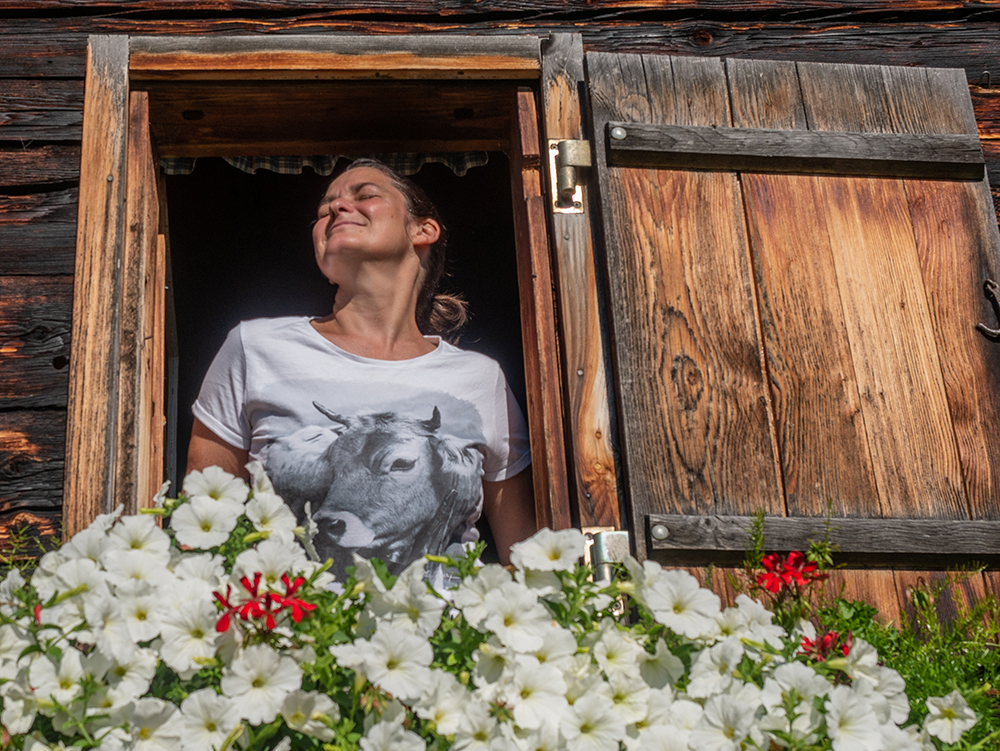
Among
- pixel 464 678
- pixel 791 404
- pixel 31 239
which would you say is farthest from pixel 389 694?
pixel 31 239

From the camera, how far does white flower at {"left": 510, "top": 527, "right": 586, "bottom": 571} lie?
142cm

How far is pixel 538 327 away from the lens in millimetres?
2430

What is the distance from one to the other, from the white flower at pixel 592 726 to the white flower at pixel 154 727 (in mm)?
494

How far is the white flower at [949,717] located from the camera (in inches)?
56.7

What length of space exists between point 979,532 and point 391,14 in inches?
79.3

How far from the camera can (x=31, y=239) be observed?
8.25 ft

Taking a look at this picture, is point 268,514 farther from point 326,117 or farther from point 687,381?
point 326,117

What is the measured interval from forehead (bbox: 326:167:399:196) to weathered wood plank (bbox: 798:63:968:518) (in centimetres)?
139

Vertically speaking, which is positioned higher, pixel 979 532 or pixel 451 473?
pixel 451 473

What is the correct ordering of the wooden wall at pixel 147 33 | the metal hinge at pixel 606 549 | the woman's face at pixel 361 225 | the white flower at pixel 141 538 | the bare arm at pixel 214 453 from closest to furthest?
the white flower at pixel 141 538, the metal hinge at pixel 606 549, the wooden wall at pixel 147 33, the bare arm at pixel 214 453, the woman's face at pixel 361 225

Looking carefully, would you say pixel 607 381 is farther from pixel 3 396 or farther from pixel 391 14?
pixel 3 396

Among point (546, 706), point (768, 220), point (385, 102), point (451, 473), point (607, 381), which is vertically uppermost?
point (385, 102)

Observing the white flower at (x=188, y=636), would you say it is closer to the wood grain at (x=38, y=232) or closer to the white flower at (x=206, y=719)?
the white flower at (x=206, y=719)

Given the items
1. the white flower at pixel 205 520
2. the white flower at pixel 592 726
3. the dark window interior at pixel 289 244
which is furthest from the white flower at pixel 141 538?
the dark window interior at pixel 289 244
